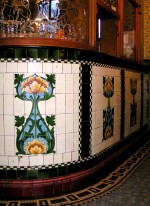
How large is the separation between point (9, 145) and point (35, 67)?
0.94 m

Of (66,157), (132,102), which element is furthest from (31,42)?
(132,102)

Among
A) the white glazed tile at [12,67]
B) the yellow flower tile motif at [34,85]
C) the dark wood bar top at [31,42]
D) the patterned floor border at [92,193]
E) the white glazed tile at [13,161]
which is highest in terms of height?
the dark wood bar top at [31,42]

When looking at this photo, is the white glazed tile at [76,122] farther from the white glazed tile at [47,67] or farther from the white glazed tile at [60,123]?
the white glazed tile at [47,67]

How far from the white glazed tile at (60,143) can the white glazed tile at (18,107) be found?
532mm

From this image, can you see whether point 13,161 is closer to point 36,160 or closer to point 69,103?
point 36,160

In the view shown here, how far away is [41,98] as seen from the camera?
119 inches

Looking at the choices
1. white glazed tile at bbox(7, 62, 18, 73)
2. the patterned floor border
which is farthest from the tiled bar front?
the patterned floor border

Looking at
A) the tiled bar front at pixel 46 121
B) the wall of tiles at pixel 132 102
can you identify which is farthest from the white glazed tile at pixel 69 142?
the wall of tiles at pixel 132 102

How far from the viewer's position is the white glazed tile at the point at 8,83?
9.75 feet

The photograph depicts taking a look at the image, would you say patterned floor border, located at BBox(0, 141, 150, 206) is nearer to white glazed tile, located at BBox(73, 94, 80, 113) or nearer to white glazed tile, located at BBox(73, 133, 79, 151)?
white glazed tile, located at BBox(73, 133, 79, 151)

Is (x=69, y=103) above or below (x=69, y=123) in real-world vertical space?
above

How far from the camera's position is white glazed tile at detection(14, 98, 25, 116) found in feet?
9.81

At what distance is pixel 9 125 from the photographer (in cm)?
302

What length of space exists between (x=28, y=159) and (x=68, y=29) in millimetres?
1653
